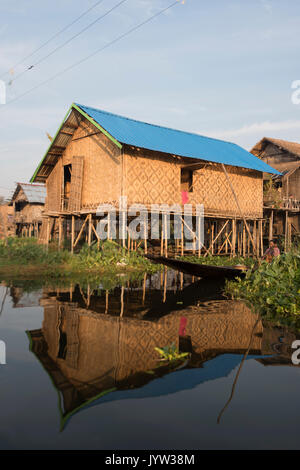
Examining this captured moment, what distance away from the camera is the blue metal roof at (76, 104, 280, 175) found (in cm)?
1619

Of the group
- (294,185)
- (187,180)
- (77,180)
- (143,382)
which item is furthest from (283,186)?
(143,382)

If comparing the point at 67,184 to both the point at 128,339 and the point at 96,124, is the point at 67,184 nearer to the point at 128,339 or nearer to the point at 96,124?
the point at 96,124

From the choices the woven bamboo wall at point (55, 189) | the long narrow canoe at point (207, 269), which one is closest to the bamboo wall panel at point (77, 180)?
the woven bamboo wall at point (55, 189)

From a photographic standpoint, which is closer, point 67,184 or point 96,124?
point 96,124

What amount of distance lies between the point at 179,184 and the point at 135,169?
266 cm

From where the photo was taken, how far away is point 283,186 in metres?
26.5

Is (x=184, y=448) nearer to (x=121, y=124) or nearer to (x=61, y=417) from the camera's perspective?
(x=61, y=417)

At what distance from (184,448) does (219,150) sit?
63.4ft

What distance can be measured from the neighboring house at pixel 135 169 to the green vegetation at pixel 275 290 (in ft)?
18.8

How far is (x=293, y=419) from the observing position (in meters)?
3.20

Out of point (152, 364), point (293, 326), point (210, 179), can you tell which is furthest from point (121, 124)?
point (152, 364)

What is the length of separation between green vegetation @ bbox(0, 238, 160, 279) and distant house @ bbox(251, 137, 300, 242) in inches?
450

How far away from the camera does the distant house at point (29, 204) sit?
33125 millimetres

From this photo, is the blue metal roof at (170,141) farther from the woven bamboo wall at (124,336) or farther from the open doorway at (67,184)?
the woven bamboo wall at (124,336)
